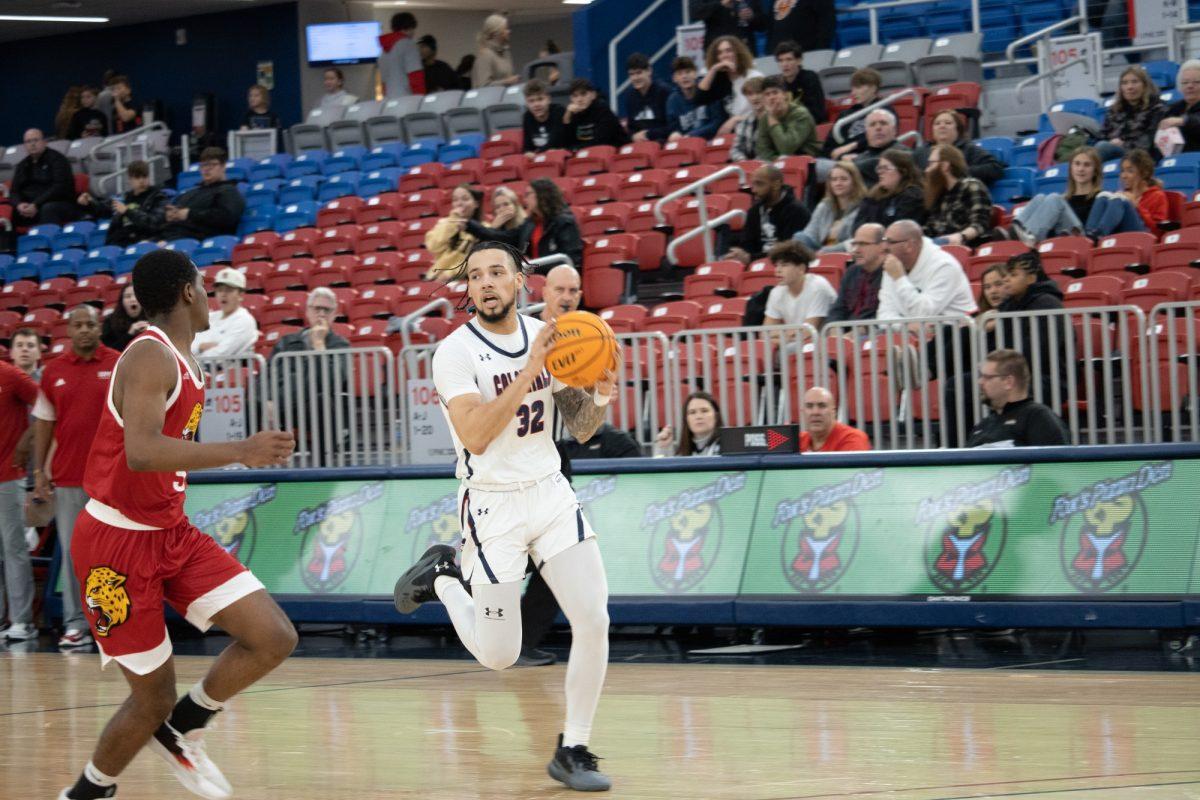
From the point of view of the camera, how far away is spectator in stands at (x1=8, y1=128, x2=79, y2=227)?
24672mm

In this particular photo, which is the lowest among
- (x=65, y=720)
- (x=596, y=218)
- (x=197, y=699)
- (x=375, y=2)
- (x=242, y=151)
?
(x=65, y=720)

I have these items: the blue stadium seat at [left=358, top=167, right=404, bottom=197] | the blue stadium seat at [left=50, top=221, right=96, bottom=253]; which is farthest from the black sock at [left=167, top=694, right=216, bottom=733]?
the blue stadium seat at [left=50, top=221, right=96, bottom=253]

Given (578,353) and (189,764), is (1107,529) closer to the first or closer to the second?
(578,353)

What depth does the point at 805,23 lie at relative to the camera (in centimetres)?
1973

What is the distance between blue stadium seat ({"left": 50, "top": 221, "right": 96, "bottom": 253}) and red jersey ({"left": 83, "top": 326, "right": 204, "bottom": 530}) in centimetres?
1873

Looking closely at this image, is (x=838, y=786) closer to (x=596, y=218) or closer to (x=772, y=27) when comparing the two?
(x=596, y=218)

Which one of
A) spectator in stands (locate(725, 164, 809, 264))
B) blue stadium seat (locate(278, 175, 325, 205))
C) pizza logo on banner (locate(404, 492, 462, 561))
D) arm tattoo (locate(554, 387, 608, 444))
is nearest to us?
Answer: arm tattoo (locate(554, 387, 608, 444))

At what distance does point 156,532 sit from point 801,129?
38.9 feet

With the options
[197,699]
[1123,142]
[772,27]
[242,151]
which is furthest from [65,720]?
[242,151]

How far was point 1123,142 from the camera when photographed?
1481cm

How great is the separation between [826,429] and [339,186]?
12.9 metres

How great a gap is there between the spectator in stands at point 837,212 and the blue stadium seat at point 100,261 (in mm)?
11149

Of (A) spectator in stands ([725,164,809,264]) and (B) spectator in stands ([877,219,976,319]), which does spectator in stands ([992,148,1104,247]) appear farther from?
(A) spectator in stands ([725,164,809,264])

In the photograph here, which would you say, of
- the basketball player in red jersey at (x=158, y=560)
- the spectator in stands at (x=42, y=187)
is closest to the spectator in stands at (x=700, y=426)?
the basketball player in red jersey at (x=158, y=560)
